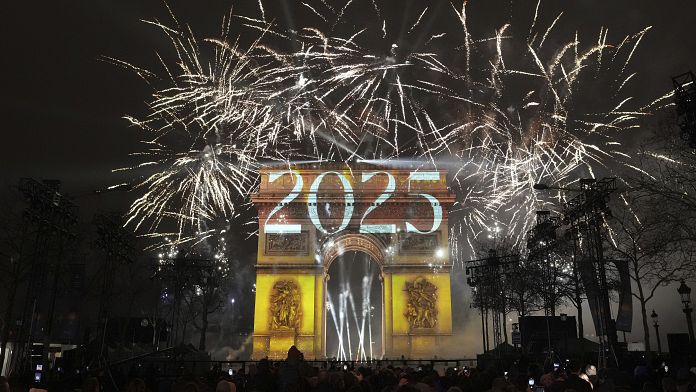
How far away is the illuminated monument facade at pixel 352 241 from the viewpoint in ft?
126

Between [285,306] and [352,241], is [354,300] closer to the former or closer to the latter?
[352,241]

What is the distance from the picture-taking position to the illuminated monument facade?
38281mm

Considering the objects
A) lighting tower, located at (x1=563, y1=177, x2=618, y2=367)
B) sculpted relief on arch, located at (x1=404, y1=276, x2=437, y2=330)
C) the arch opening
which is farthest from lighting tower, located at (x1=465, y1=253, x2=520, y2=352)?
the arch opening

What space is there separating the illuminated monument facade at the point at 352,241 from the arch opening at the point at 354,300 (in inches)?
1048

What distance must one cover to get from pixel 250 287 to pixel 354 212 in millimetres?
33864

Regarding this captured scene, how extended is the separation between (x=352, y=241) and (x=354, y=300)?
1166 inches

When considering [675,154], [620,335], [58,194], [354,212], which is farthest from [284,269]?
[620,335]

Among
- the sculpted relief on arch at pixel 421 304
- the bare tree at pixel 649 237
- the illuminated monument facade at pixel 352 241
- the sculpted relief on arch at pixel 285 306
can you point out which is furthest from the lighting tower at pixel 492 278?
the sculpted relief on arch at pixel 285 306

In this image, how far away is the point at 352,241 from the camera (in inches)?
1677

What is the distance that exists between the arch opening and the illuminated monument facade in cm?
2661

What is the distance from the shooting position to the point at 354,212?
134ft

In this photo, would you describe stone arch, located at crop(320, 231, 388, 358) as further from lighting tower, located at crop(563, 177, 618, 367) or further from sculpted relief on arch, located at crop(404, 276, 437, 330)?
lighting tower, located at crop(563, 177, 618, 367)

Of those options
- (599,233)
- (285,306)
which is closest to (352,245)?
(285,306)

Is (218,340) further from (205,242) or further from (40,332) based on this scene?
(40,332)
